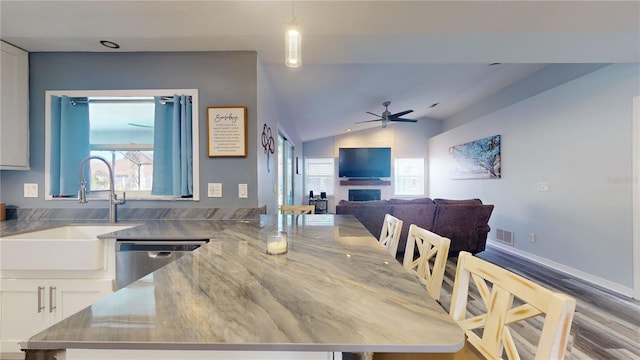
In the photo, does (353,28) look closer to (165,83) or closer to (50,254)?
(165,83)

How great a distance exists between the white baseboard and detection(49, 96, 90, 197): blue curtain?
5118 millimetres

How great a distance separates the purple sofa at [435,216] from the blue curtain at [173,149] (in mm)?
2168

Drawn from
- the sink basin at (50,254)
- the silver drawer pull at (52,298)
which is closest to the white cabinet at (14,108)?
the sink basin at (50,254)

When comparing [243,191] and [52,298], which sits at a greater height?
[243,191]

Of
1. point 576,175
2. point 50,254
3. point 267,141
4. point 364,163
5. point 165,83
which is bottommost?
point 50,254

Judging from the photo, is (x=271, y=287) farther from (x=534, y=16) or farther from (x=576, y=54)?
(x=576, y=54)

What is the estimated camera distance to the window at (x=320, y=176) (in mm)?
7750

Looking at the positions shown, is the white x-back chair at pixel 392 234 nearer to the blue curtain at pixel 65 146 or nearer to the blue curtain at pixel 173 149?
the blue curtain at pixel 173 149

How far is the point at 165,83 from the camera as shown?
2053 millimetres

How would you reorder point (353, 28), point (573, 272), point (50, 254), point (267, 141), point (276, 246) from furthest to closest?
point (573, 272), point (267, 141), point (353, 28), point (50, 254), point (276, 246)

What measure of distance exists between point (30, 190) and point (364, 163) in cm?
653

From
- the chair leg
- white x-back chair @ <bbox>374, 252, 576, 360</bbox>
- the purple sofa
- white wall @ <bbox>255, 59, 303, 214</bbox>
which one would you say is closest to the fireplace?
the purple sofa

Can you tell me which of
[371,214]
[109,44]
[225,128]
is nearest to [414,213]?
[371,214]

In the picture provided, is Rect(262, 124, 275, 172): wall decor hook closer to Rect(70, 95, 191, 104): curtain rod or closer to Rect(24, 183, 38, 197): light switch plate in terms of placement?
Rect(70, 95, 191, 104): curtain rod
